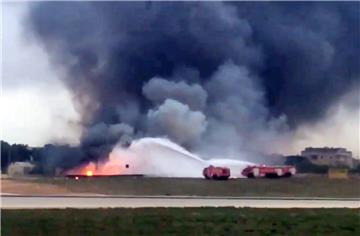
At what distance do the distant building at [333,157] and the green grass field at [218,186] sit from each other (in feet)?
13.3

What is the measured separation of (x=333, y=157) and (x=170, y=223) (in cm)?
3220

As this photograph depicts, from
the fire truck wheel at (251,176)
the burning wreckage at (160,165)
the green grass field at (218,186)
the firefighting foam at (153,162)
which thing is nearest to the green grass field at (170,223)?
the green grass field at (218,186)

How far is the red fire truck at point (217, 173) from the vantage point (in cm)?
4581

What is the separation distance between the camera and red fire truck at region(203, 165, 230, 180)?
4581 centimetres

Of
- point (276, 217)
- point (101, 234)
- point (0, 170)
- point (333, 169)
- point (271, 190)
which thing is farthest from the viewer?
point (333, 169)

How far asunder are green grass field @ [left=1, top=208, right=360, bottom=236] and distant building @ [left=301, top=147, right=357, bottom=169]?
92.0 ft

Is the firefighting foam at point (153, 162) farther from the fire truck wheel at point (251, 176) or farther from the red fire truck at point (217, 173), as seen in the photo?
the red fire truck at point (217, 173)

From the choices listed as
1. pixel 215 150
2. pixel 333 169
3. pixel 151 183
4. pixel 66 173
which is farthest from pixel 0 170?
pixel 333 169

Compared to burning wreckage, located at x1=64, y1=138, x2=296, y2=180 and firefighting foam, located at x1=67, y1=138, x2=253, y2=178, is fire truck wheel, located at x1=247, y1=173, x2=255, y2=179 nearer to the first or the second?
burning wreckage, located at x1=64, y1=138, x2=296, y2=180

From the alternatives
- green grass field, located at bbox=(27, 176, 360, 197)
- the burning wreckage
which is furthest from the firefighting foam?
green grass field, located at bbox=(27, 176, 360, 197)

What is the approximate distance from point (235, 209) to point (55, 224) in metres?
6.54

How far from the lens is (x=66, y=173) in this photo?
2012 inches

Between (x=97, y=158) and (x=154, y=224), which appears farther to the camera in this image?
(x=97, y=158)

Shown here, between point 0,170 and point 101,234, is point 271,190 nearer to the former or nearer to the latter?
point 0,170
